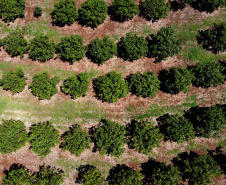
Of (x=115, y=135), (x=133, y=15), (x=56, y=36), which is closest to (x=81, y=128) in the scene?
(x=115, y=135)

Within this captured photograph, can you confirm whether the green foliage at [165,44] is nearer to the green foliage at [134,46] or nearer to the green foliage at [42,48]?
the green foliage at [134,46]

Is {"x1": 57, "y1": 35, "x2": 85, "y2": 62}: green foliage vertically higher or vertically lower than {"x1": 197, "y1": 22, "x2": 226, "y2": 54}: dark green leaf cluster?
lower

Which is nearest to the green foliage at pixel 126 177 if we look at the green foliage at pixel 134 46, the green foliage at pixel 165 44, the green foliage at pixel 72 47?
the green foliage at pixel 134 46

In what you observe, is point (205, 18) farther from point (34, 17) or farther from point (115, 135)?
point (34, 17)

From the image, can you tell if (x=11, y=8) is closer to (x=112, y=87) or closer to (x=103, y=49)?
(x=103, y=49)

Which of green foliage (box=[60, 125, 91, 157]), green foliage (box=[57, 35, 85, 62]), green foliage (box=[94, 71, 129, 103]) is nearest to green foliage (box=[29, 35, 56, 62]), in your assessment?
green foliage (box=[57, 35, 85, 62])

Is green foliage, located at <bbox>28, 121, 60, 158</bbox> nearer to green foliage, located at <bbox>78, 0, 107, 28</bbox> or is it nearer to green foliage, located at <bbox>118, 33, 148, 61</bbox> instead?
green foliage, located at <bbox>118, 33, 148, 61</bbox>

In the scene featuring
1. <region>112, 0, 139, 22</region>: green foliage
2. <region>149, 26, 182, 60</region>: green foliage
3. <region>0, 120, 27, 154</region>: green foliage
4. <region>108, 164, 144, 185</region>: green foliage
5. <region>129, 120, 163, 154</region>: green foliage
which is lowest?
Answer: <region>108, 164, 144, 185</region>: green foliage
